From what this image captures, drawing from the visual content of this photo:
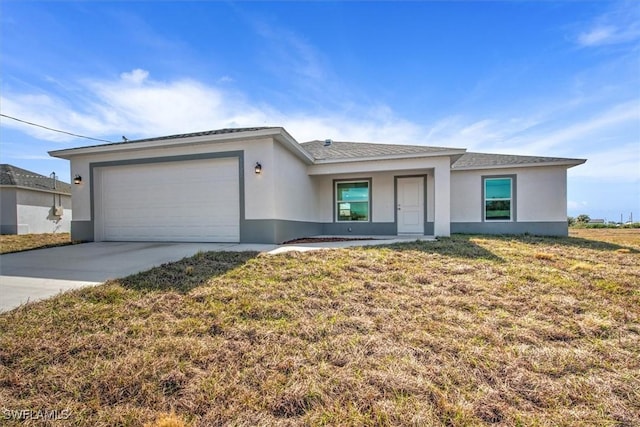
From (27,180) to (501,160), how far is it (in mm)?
22975

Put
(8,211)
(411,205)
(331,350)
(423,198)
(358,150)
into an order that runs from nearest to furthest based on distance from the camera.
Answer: (331,350), (423,198), (411,205), (358,150), (8,211)

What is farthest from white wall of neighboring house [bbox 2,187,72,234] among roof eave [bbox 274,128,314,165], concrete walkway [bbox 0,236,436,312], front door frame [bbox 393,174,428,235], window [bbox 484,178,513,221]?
window [bbox 484,178,513,221]

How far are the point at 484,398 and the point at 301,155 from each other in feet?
26.9

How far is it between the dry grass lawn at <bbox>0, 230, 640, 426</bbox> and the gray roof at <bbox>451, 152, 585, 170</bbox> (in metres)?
→ 7.52

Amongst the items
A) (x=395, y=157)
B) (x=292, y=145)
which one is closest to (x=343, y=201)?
(x=395, y=157)

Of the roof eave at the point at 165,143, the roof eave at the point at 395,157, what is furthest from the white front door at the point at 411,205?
the roof eave at the point at 165,143

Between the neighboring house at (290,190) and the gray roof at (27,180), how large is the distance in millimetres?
8828

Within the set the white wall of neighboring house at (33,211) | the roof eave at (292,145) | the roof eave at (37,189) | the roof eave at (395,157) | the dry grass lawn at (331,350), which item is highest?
the roof eave at (292,145)

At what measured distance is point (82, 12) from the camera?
295 inches

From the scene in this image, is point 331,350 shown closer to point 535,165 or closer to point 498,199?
point 498,199

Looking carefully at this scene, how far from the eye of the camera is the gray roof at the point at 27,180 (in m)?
14.4

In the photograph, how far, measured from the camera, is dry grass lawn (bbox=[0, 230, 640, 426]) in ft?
6.40

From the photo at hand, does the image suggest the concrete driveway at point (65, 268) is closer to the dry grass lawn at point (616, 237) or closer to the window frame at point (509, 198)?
the window frame at point (509, 198)

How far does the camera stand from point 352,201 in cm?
1135
